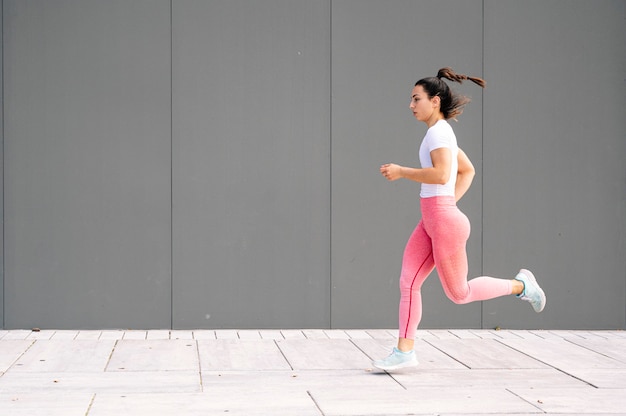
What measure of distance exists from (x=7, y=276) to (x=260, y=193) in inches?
75.7

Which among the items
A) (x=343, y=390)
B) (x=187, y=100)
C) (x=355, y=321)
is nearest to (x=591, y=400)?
(x=343, y=390)

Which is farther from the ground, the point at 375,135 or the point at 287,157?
the point at 375,135

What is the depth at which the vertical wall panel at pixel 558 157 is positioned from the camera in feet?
23.8

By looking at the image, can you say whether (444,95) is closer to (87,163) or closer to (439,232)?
(439,232)

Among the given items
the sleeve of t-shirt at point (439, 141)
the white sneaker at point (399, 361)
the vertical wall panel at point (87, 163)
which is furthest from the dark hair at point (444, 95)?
the vertical wall panel at point (87, 163)

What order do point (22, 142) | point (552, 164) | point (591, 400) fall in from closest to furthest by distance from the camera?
point (591, 400) < point (22, 142) < point (552, 164)

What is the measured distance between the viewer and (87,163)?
6910mm

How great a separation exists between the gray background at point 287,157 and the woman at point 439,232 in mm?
1792

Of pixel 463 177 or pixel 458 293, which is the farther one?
pixel 463 177

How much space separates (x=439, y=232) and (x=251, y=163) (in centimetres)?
229

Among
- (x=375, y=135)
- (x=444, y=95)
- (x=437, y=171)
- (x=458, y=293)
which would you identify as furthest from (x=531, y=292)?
(x=375, y=135)

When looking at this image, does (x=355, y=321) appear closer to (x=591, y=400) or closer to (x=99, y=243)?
(x=99, y=243)

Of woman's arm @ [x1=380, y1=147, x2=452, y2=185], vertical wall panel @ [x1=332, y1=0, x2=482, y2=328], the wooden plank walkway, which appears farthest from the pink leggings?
vertical wall panel @ [x1=332, y1=0, x2=482, y2=328]

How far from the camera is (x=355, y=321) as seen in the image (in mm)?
7141
